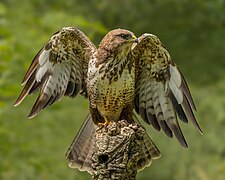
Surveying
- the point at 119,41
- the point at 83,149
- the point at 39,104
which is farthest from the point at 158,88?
the point at 39,104

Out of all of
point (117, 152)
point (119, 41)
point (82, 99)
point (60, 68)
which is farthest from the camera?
point (82, 99)

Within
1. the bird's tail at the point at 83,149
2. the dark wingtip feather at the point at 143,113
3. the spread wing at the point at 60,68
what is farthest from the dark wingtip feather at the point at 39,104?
the dark wingtip feather at the point at 143,113

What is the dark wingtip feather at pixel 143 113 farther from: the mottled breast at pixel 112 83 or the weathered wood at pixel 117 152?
the weathered wood at pixel 117 152

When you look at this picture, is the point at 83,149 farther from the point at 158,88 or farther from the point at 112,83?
the point at 158,88

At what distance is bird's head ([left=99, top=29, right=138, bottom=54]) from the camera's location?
771 centimetres

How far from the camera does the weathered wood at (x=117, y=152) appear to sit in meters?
6.50

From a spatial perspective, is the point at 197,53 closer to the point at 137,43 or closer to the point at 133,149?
the point at 137,43

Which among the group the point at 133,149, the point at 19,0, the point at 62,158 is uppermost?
the point at 19,0

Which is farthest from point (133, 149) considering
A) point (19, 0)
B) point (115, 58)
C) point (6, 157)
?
point (19, 0)

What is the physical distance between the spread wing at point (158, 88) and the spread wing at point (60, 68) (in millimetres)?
435

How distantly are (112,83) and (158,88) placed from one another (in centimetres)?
52

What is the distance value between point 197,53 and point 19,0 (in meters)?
3.17

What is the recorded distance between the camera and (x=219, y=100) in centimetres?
1428

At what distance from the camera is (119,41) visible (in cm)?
773
